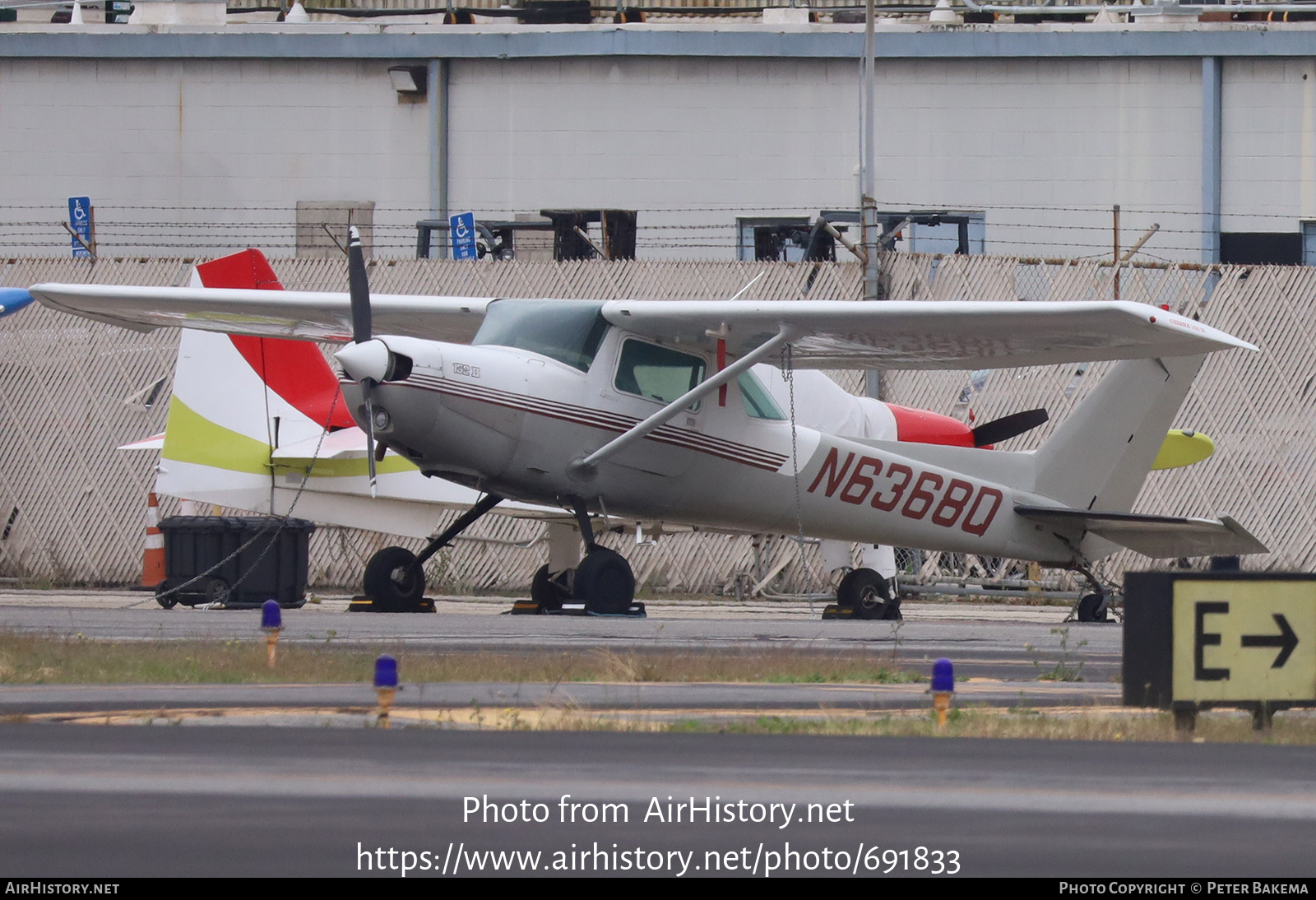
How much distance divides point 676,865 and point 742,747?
2274 millimetres

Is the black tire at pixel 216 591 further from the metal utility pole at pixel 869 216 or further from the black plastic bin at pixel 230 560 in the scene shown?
the metal utility pole at pixel 869 216

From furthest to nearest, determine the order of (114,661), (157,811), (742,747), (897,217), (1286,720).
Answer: (897,217), (114,661), (1286,720), (742,747), (157,811)

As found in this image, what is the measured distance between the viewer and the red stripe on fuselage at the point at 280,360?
18188 mm

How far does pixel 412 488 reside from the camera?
59.6 feet

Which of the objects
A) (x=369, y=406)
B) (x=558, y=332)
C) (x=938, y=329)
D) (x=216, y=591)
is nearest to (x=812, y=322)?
(x=938, y=329)

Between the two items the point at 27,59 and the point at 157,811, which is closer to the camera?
the point at 157,811

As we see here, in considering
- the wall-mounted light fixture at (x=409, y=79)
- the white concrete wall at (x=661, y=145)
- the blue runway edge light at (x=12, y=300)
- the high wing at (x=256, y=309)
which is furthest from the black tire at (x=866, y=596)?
the wall-mounted light fixture at (x=409, y=79)

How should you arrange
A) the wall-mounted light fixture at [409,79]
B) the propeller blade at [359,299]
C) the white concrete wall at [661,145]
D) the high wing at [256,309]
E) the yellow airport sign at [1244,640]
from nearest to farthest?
the yellow airport sign at [1244,640] < the propeller blade at [359,299] < the high wing at [256,309] < the white concrete wall at [661,145] < the wall-mounted light fixture at [409,79]

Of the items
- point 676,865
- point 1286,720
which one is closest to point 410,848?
point 676,865

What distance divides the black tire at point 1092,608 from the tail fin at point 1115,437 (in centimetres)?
91

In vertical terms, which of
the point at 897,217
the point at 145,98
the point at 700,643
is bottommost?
the point at 700,643

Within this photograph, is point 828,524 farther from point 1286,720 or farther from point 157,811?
point 157,811

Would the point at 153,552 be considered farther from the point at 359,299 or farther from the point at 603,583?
the point at 603,583

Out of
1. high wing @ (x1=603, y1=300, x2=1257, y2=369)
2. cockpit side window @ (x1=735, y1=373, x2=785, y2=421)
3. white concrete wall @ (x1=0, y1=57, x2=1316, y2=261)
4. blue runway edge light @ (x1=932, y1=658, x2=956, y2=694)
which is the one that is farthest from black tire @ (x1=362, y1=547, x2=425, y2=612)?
white concrete wall @ (x1=0, y1=57, x2=1316, y2=261)
